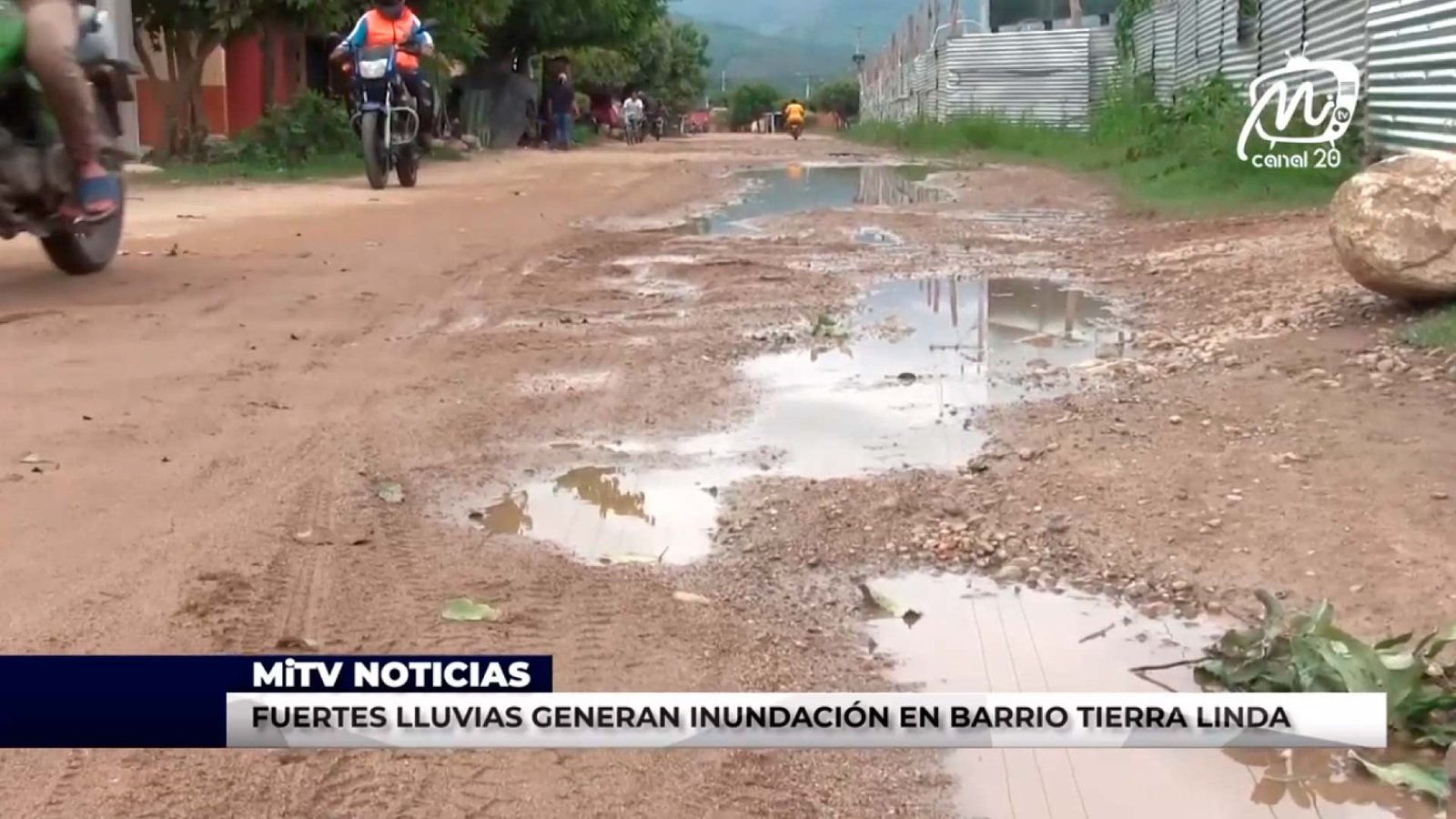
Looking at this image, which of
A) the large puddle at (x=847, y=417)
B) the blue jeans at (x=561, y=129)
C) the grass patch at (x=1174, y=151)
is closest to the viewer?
the large puddle at (x=847, y=417)

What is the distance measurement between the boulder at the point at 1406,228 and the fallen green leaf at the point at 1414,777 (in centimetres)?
349

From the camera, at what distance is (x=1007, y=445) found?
4355 mm

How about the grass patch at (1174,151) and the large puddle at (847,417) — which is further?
the grass patch at (1174,151)

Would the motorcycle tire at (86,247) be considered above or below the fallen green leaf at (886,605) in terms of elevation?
above

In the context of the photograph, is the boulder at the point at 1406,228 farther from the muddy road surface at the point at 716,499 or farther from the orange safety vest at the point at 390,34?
the orange safety vest at the point at 390,34

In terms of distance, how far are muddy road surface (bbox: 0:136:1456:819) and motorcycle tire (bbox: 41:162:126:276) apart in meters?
0.16

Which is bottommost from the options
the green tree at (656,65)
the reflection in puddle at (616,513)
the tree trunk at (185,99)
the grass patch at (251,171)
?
the reflection in puddle at (616,513)

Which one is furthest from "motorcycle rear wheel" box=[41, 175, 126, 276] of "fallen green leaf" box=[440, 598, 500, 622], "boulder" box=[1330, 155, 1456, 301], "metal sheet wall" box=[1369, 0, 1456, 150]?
"metal sheet wall" box=[1369, 0, 1456, 150]

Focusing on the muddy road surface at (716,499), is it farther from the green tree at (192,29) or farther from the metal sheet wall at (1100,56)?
the metal sheet wall at (1100,56)

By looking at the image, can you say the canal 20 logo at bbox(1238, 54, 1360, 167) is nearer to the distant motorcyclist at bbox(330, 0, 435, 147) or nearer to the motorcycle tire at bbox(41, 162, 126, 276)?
the distant motorcyclist at bbox(330, 0, 435, 147)

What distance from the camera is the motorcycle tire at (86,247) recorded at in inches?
285

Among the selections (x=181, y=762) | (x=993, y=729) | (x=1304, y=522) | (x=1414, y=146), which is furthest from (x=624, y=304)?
(x=1414, y=146)

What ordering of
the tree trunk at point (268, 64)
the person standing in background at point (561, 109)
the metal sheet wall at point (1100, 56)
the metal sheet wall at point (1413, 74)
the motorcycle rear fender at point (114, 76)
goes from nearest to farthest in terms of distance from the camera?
1. the motorcycle rear fender at point (114, 76)
2. the metal sheet wall at point (1413, 74)
3. the tree trunk at point (268, 64)
4. the metal sheet wall at point (1100, 56)
5. the person standing in background at point (561, 109)

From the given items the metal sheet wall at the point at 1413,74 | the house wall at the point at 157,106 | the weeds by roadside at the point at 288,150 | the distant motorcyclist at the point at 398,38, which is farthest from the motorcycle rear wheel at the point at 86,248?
the house wall at the point at 157,106
